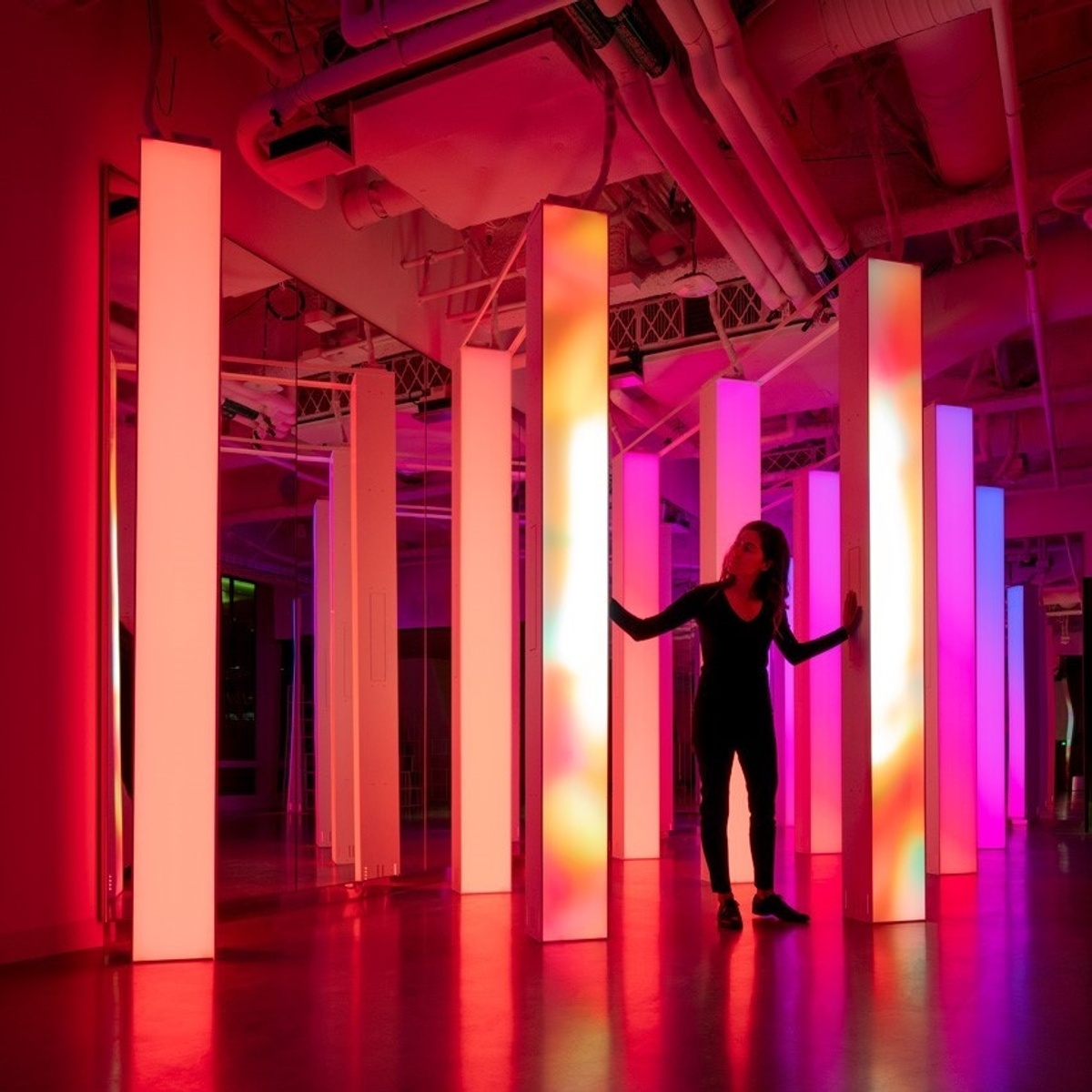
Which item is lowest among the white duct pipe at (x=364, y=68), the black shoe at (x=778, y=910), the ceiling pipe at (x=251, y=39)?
the black shoe at (x=778, y=910)

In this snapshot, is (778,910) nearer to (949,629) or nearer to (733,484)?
(733,484)

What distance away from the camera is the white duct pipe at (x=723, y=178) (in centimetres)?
509

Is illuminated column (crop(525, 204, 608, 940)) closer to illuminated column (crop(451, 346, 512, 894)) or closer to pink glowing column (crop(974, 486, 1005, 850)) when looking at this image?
illuminated column (crop(451, 346, 512, 894))

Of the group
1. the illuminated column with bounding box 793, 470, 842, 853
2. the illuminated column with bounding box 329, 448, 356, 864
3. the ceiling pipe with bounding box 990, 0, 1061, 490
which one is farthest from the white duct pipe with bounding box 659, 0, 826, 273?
the illuminated column with bounding box 329, 448, 356, 864

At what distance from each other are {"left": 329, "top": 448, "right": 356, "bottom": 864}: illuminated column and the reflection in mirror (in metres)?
0.06

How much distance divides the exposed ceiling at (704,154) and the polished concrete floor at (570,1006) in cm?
270

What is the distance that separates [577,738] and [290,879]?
231 cm

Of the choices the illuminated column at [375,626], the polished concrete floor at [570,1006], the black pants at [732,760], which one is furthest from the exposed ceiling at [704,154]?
the polished concrete floor at [570,1006]

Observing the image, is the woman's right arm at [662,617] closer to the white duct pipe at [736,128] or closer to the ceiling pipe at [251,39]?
the white duct pipe at [736,128]

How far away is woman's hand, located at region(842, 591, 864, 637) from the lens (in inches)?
198

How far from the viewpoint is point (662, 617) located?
4.89m

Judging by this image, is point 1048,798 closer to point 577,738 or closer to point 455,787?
point 455,787

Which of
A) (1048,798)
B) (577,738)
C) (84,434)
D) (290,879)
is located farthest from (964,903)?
(1048,798)

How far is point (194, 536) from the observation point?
14.4ft
